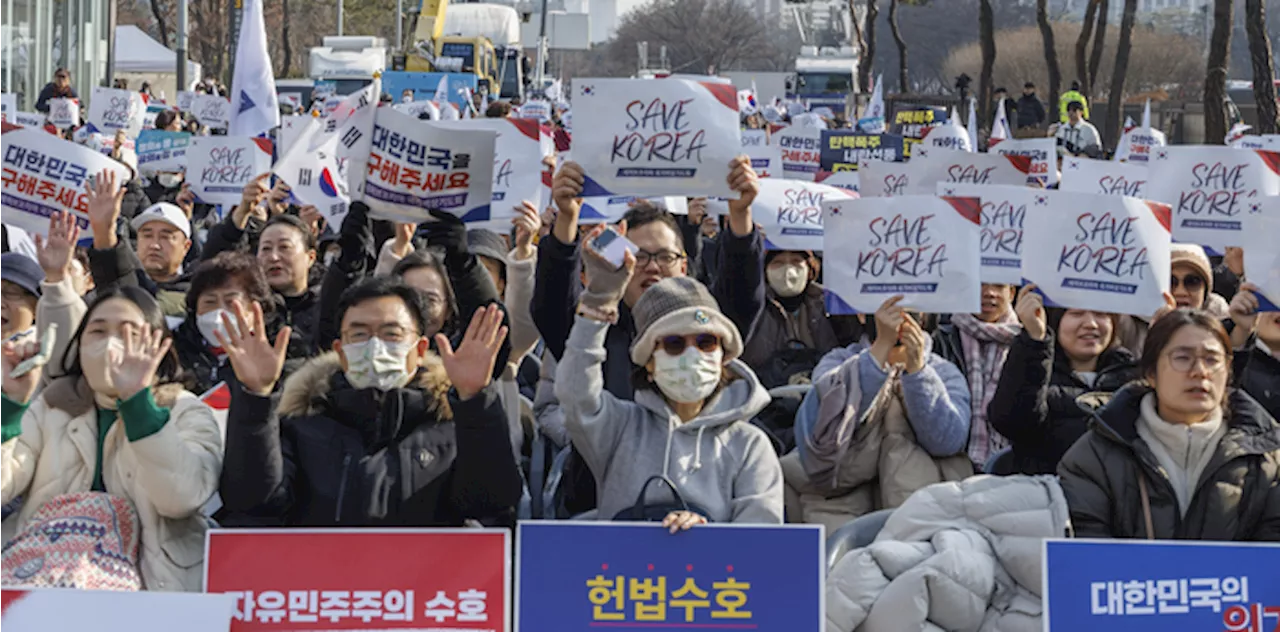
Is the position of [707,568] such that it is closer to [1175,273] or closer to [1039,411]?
[1039,411]

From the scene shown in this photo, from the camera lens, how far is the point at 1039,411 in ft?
20.7

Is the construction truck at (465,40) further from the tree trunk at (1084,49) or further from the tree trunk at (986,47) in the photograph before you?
the tree trunk at (1084,49)

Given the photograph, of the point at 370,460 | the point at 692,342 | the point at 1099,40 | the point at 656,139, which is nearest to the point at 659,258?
the point at 656,139

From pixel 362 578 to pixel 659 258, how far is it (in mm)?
2426

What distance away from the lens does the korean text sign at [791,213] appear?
30.9 feet

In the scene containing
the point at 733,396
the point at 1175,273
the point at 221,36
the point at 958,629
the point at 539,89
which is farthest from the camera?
the point at 539,89

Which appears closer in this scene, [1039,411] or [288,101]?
[1039,411]

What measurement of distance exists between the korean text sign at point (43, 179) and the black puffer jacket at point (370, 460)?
367 cm

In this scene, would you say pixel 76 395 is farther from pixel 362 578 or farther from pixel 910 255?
pixel 910 255

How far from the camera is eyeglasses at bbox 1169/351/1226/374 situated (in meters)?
5.54

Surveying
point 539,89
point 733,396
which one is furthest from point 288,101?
point 539,89

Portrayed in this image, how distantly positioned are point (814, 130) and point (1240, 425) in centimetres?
1128

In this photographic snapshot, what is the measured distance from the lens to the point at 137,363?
5020 millimetres

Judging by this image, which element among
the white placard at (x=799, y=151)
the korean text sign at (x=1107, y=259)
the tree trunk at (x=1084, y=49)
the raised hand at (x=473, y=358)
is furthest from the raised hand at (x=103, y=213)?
the tree trunk at (x=1084, y=49)
